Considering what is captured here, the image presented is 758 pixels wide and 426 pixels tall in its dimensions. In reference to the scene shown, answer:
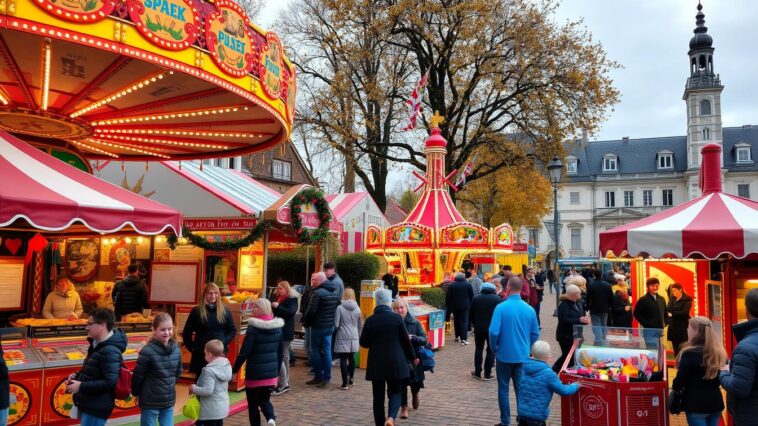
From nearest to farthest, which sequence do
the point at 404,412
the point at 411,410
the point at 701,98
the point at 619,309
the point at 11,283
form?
the point at 404,412 → the point at 411,410 → the point at 11,283 → the point at 619,309 → the point at 701,98

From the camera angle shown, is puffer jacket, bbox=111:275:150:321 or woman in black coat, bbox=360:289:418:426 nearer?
woman in black coat, bbox=360:289:418:426

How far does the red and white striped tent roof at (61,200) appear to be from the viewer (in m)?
4.89

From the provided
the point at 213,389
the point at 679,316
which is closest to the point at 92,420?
the point at 213,389

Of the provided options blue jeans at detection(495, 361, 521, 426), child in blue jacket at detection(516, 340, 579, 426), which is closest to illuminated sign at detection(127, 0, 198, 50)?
child in blue jacket at detection(516, 340, 579, 426)

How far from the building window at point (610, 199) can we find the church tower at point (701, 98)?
6925 mm

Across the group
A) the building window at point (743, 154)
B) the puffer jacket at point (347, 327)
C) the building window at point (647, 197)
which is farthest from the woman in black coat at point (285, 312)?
the building window at point (743, 154)

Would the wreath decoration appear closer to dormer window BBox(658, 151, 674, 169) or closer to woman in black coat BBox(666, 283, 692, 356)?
woman in black coat BBox(666, 283, 692, 356)

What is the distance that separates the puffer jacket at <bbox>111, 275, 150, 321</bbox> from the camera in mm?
8711

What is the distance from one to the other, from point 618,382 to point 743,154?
60398 mm

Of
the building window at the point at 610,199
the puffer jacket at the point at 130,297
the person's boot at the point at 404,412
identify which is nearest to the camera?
the person's boot at the point at 404,412

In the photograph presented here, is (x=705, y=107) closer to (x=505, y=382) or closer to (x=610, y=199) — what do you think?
(x=610, y=199)

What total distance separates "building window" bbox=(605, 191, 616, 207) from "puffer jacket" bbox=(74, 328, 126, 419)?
2371 inches

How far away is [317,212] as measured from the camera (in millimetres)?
11312

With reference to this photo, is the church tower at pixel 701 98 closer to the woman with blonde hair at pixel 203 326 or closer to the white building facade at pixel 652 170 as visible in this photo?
the white building facade at pixel 652 170
